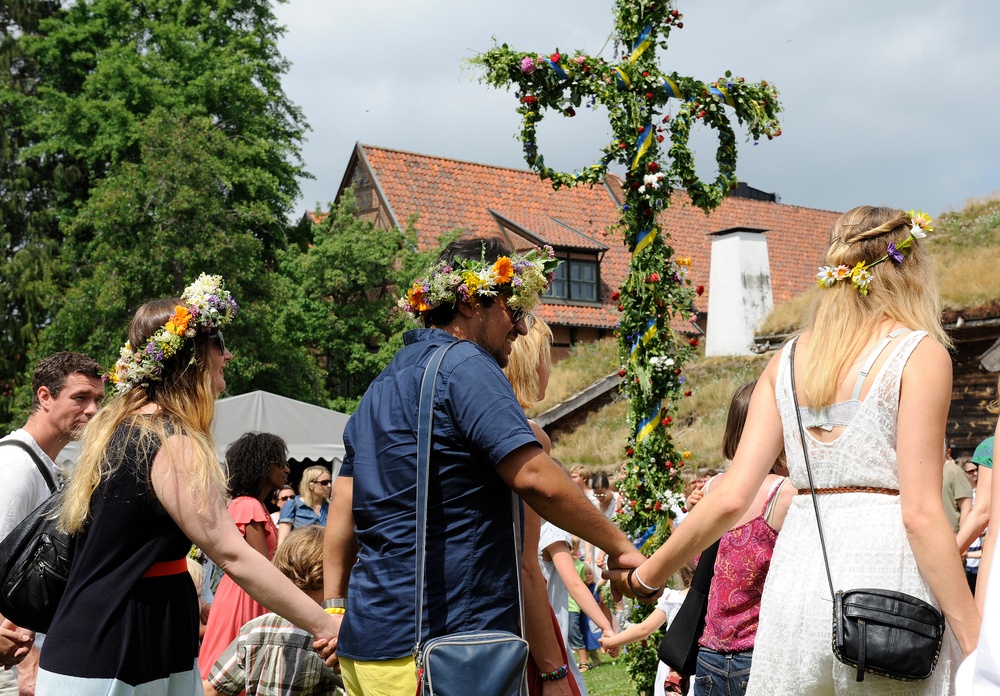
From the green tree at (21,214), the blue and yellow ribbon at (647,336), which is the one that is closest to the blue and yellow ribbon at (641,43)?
the blue and yellow ribbon at (647,336)

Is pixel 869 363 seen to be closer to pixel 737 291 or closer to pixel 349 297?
pixel 737 291

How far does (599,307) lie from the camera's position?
112 feet

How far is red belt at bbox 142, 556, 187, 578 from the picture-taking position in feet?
10.9

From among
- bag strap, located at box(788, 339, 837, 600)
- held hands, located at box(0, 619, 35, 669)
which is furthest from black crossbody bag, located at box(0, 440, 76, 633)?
bag strap, located at box(788, 339, 837, 600)

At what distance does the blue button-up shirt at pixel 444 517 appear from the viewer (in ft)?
9.40

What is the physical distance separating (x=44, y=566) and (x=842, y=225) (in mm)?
2749

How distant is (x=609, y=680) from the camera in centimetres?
1112

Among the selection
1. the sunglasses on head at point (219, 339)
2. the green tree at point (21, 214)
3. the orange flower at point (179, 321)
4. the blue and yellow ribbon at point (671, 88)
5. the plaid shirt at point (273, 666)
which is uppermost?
the green tree at point (21, 214)

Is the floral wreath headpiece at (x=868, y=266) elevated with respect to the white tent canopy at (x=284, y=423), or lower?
elevated

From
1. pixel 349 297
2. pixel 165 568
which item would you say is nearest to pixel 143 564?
pixel 165 568

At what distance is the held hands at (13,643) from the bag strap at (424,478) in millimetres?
2087

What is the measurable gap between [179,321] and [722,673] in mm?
2297

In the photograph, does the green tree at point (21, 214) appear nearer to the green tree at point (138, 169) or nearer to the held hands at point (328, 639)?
the green tree at point (138, 169)

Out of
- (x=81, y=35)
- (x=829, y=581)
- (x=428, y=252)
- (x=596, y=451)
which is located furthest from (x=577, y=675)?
A: (x=81, y=35)
